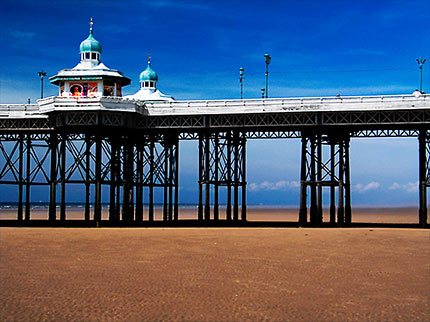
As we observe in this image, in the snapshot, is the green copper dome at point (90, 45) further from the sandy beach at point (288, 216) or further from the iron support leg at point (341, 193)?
the sandy beach at point (288, 216)

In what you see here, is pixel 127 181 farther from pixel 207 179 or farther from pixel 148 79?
pixel 148 79

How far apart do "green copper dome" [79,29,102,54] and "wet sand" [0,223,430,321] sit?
2594 cm

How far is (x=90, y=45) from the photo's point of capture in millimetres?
54250

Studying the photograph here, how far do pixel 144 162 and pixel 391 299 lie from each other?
45250 millimetres

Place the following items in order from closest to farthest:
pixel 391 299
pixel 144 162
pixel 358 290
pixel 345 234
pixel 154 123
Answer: pixel 391 299
pixel 358 290
pixel 345 234
pixel 154 123
pixel 144 162

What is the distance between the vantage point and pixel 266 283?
19.3 metres

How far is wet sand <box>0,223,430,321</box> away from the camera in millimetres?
15461

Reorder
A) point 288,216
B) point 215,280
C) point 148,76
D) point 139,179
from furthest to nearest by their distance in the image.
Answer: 1. point 288,216
2. point 148,76
3. point 139,179
4. point 215,280

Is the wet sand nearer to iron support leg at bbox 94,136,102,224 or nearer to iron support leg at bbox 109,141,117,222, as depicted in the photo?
iron support leg at bbox 94,136,102,224

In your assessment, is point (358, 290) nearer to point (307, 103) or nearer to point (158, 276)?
point (158, 276)

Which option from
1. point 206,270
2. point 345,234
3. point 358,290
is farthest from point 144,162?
point 358,290

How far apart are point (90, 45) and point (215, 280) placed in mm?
38671

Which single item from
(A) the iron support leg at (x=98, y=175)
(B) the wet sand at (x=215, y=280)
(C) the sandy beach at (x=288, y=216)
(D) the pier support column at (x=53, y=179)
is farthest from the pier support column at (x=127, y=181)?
(B) the wet sand at (x=215, y=280)

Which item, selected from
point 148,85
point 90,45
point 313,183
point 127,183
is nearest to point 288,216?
point 148,85
